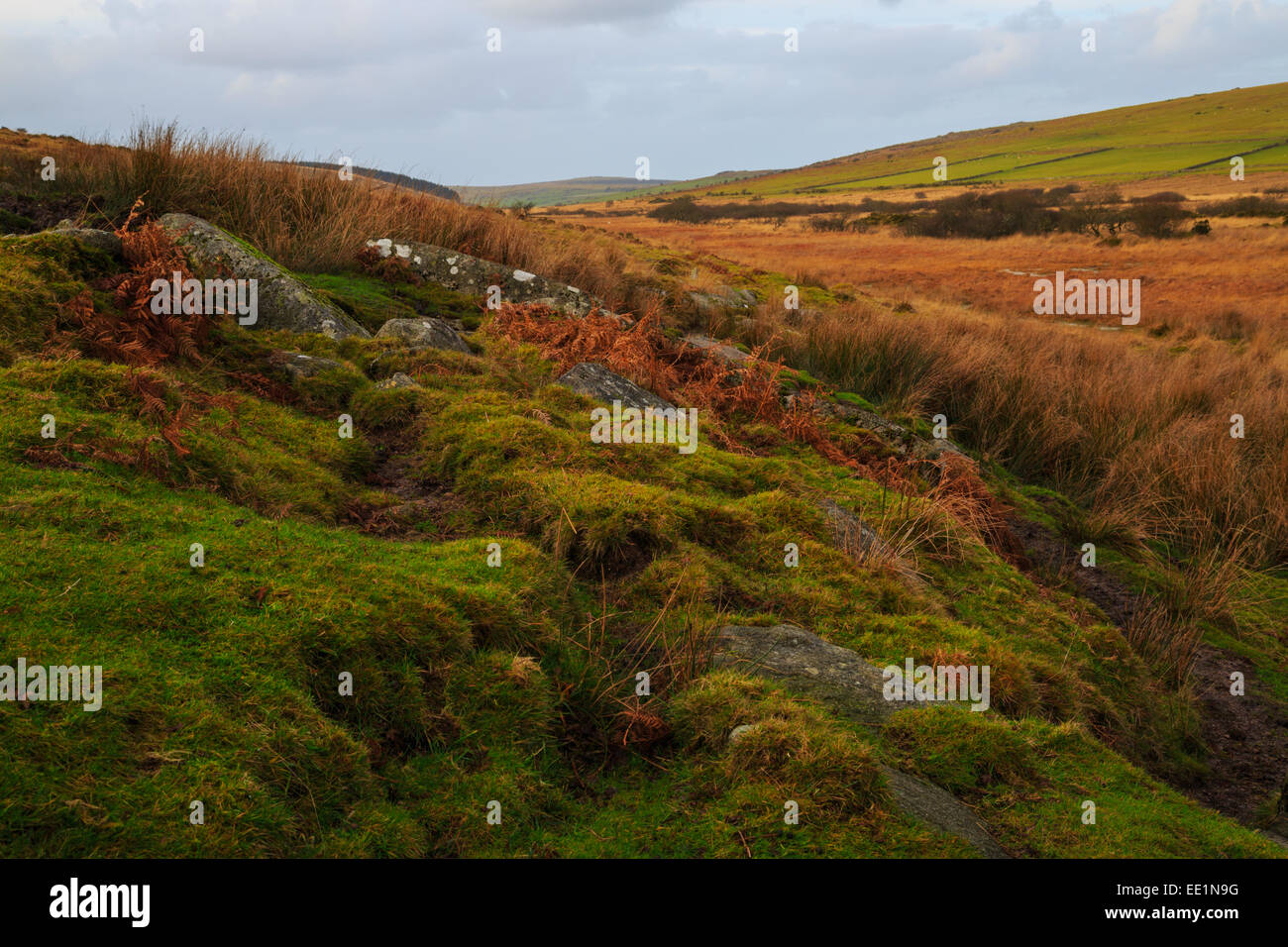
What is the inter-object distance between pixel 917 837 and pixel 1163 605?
658cm

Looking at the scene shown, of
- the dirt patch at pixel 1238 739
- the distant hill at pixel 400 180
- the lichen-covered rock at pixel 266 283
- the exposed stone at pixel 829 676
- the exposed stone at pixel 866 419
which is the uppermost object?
the distant hill at pixel 400 180

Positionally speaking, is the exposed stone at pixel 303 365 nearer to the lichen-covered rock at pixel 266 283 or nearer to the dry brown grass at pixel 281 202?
the lichen-covered rock at pixel 266 283

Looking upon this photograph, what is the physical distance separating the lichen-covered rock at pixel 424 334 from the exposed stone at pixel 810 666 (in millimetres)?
5514

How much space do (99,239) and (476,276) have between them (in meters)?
5.94

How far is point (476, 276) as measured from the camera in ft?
41.7

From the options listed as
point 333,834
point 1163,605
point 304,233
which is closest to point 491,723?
point 333,834

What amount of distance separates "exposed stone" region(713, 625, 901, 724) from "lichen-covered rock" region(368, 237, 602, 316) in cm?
829

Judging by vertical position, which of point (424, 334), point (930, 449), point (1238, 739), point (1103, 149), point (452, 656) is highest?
point (1103, 149)

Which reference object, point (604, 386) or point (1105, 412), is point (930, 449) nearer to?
point (1105, 412)

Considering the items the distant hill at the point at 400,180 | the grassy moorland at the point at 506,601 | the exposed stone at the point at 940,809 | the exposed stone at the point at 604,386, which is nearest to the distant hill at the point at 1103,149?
the distant hill at the point at 400,180

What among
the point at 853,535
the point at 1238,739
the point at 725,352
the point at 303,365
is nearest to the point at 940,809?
the point at 853,535

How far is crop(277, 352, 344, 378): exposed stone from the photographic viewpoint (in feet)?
25.1

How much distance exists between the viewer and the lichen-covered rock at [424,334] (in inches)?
364
